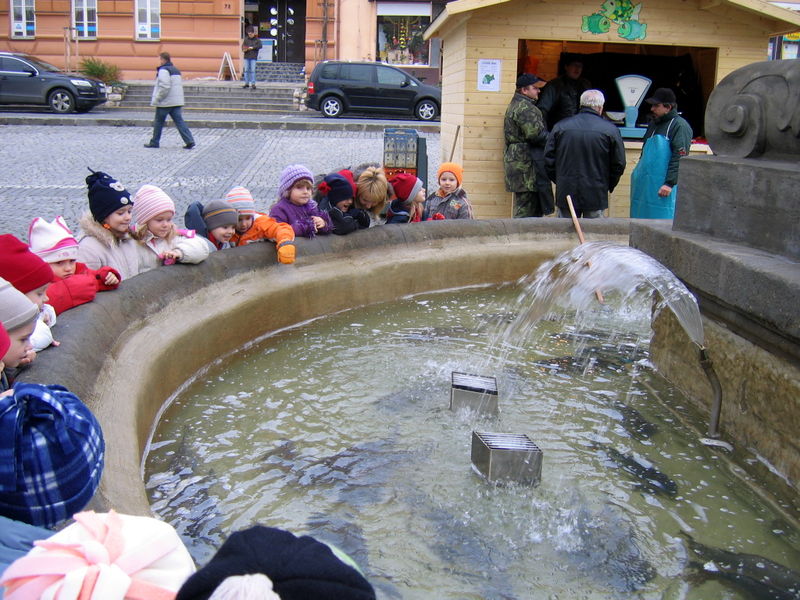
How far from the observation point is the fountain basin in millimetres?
3473

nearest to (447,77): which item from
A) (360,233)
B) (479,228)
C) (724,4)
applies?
(724,4)

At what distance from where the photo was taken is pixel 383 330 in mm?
5980

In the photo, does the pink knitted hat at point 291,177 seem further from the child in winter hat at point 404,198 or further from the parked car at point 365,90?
the parked car at point 365,90

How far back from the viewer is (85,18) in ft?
99.4

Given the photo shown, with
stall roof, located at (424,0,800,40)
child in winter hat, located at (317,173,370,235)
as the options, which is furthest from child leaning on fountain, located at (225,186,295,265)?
stall roof, located at (424,0,800,40)

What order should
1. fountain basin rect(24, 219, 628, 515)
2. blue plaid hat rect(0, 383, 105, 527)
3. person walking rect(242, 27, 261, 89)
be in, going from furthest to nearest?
person walking rect(242, 27, 261, 89)
fountain basin rect(24, 219, 628, 515)
blue plaid hat rect(0, 383, 105, 527)

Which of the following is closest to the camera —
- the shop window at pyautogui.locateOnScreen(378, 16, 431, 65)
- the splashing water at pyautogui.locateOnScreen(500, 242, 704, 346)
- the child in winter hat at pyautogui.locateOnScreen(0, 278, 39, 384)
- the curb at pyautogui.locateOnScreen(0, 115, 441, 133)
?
the child in winter hat at pyautogui.locateOnScreen(0, 278, 39, 384)

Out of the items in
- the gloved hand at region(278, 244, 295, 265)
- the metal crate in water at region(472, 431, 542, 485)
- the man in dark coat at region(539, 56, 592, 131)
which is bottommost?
the metal crate in water at region(472, 431, 542, 485)

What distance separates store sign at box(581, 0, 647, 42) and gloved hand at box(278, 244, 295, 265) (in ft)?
19.9

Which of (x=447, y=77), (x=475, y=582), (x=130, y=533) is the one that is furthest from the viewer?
(x=447, y=77)

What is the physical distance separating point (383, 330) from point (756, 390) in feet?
8.39

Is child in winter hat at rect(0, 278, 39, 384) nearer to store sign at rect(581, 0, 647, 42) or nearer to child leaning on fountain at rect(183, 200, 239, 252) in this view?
child leaning on fountain at rect(183, 200, 239, 252)

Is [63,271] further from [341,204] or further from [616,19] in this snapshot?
[616,19]

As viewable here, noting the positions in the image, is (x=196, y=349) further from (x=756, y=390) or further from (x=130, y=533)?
(x=130, y=533)
